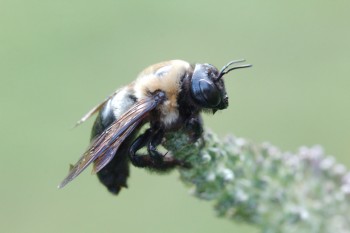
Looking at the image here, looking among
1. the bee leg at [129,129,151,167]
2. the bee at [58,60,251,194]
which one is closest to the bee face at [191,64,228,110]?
the bee at [58,60,251,194]

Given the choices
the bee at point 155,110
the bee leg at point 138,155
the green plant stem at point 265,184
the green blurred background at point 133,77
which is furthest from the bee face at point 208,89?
the green blurred background at point 133,77

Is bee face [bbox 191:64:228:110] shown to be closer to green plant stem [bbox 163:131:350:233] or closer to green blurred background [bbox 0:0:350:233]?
green plant stem [bbox 163:131:350:233]

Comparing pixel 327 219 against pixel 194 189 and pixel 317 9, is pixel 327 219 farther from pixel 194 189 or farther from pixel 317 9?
pixel 317 9

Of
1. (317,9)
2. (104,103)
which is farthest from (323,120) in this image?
(104,103)

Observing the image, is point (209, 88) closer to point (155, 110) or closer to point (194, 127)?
point (194, 127)

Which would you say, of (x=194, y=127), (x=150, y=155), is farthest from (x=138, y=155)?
(x=194, y=127)

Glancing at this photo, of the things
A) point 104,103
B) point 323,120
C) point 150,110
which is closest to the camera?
point 150,110
